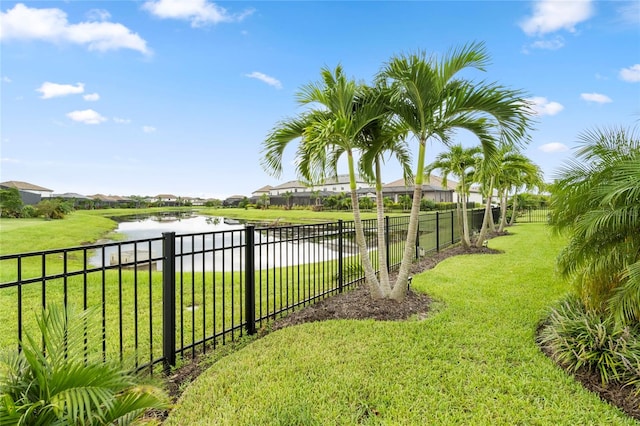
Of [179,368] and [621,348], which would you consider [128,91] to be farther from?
[621,348]

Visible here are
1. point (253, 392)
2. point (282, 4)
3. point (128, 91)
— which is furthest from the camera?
point (128, 91)

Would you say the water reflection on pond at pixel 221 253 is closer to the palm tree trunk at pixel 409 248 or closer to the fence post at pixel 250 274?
the fence post at pixel 250 274

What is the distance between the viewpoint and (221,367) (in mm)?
3059

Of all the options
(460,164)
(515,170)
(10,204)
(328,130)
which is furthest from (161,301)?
(10,204)

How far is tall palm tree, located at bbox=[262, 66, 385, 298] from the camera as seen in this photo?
4.45 m

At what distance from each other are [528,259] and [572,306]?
579cm

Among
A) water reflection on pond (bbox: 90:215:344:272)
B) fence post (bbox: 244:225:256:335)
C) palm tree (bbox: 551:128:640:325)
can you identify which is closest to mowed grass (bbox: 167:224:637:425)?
fence post (bbox: 244:225:256:335)

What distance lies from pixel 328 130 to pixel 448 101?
71.9 inches

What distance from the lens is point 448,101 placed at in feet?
14.7

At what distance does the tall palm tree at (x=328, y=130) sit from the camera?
445 cm

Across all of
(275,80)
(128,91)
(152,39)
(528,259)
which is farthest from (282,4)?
(528,259)

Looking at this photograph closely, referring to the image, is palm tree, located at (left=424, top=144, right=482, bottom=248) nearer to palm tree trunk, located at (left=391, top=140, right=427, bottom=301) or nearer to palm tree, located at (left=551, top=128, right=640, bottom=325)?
palm tree trunk, located at (left=391, top=140, right=427, bottom=301)

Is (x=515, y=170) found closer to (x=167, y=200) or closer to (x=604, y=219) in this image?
(x=604, y=219)

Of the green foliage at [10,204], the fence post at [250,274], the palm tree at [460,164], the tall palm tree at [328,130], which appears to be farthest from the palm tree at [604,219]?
the green foliage at [10,204]
